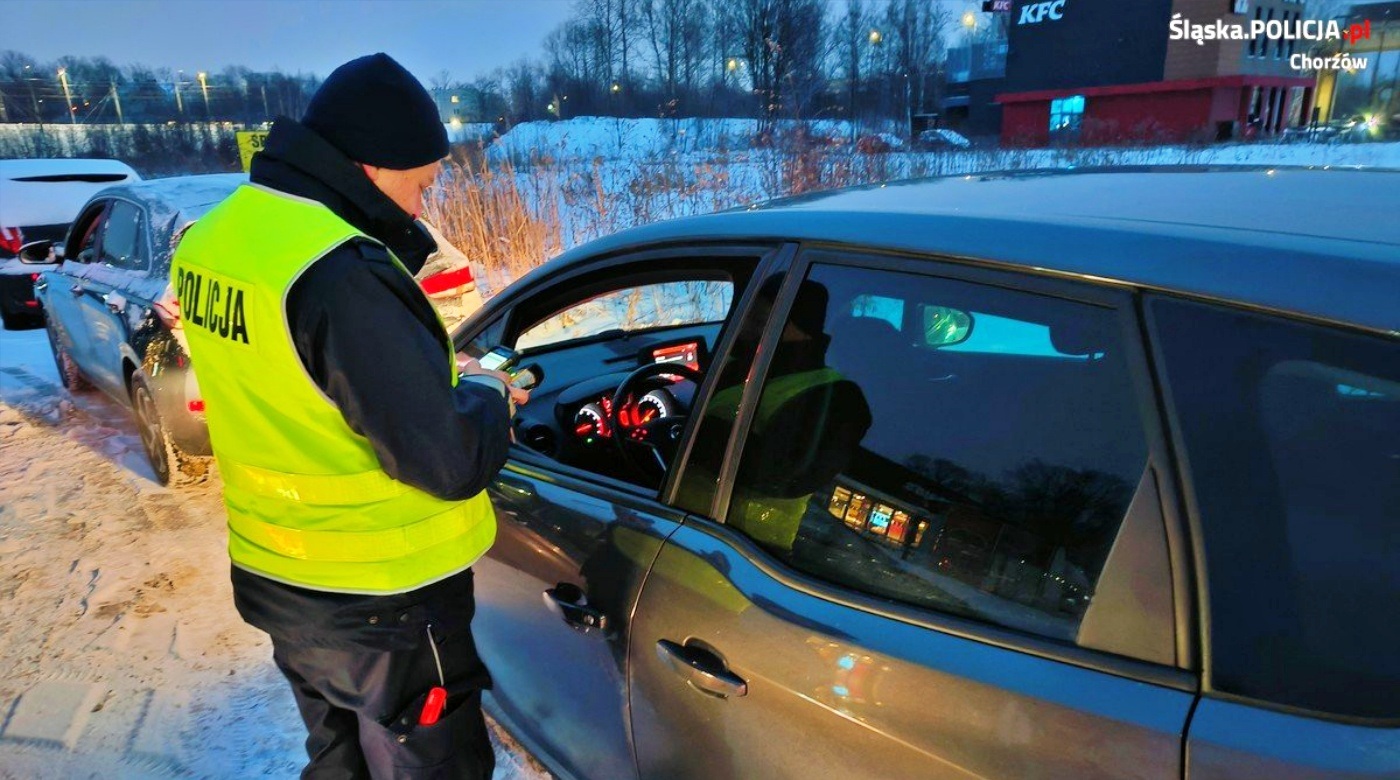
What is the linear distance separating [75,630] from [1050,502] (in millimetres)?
3858

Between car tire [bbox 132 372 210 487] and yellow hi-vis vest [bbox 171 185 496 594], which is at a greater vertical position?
yellow hi-vis vest [bbox 171 185 496 594]

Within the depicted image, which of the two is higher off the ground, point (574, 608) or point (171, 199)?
point (171, 199)

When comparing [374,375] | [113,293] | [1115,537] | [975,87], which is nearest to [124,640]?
[113,293]

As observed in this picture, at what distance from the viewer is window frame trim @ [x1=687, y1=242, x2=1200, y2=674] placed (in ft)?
3.32

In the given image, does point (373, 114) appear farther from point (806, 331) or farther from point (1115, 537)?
point (1115, 537)

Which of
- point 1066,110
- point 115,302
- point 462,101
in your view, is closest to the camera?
point 115,302

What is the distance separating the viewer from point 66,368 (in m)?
6.43

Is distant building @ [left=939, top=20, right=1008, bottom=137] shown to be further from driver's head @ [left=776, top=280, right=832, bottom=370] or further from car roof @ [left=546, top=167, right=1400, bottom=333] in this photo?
driver's head @ [left=776, top=280, right=832, bottom=370]

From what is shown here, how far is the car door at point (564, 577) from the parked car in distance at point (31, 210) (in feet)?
27.9

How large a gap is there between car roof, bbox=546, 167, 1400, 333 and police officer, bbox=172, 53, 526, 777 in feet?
2.07

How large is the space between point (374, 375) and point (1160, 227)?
123cm

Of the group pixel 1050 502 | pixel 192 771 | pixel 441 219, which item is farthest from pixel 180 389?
pixel 441 219

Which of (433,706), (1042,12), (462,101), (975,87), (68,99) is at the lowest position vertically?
(433,706)

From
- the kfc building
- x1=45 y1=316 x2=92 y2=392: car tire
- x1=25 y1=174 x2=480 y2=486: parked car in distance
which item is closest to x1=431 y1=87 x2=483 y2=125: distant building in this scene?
the kfc building
